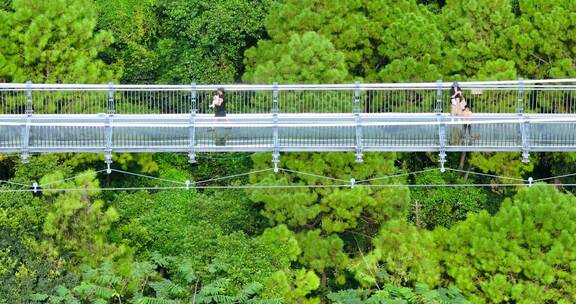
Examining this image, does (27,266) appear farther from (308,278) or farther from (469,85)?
(469,85)

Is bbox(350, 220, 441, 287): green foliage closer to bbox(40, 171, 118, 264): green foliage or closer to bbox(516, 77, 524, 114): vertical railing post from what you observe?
bbox(516, 77, 524, 114): vertical railing post

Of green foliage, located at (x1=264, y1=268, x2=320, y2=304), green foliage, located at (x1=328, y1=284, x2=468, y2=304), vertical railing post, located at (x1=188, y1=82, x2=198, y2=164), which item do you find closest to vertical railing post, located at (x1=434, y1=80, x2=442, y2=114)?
green foliage, located at (x1=328, y1=284, x2=468, y2=304)

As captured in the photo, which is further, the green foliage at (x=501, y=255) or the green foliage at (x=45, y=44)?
the green foliage at (x=45, y=44)

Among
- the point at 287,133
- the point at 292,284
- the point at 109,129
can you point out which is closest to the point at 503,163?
the point at 292,284

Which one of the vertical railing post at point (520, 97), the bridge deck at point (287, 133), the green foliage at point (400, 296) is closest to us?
the bridge deck at point (287, 133)

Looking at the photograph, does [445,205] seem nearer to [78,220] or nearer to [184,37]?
[184,37]

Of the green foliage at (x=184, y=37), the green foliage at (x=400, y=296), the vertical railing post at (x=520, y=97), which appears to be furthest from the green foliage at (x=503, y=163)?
the green foliage at (x=184, y=37)

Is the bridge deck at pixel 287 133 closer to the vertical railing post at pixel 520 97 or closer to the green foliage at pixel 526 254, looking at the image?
the vertical railing post at pixel 520 97
